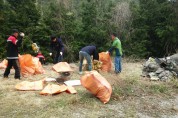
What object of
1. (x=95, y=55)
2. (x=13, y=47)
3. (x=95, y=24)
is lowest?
(x=95, y=55)

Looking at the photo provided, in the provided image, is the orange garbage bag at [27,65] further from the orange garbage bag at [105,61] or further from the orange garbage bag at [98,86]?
the orange garbage bag at [98,86]

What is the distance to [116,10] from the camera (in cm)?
1945

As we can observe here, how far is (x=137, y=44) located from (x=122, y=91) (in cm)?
1188

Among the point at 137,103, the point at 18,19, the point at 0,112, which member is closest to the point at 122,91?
the point at 137,103

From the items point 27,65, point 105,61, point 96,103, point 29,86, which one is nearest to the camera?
point 96,103

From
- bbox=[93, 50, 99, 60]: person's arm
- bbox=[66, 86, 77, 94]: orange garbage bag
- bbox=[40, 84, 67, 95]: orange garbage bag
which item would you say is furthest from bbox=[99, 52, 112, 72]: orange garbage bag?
bbox=[40, 84, 67, 95]: orange garbage bag

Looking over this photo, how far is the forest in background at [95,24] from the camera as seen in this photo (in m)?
16.6

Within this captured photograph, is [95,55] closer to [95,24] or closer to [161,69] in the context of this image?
[161,69]

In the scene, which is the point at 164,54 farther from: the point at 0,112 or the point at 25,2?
the point at 0,112

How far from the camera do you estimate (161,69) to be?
30.3 feet

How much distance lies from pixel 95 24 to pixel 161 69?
10.3m

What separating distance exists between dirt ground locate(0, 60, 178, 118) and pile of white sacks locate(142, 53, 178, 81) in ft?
3.25

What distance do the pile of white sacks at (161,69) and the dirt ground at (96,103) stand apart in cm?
99

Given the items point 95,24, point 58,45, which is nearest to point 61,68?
point 58,45
